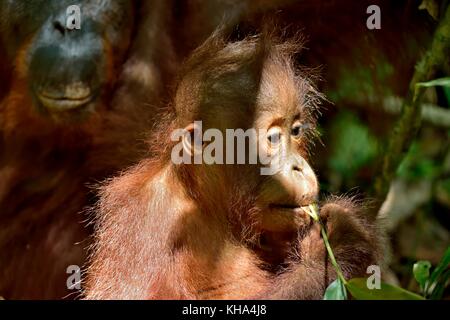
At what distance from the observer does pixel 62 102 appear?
3271 millimetres

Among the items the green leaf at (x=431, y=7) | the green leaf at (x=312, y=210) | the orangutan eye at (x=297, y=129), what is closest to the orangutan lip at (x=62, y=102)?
the orangutan eye at (x=297, y=129)

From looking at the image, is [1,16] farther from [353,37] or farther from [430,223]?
[430,223]

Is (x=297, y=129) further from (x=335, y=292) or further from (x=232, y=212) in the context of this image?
(x=335, y=292)

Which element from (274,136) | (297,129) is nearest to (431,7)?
(297,129)

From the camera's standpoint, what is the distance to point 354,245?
269 centimetres

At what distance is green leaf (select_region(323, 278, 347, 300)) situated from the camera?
2313mm

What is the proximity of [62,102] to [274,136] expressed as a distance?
1.00 meters

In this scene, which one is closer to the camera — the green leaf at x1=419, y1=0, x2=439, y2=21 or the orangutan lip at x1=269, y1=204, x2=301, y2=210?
the orangutan lip at x1=269, y1=204, x2=301, y2=210

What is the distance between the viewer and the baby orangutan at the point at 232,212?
2.59 metres

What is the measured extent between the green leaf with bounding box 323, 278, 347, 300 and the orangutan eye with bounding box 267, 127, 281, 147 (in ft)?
1.54

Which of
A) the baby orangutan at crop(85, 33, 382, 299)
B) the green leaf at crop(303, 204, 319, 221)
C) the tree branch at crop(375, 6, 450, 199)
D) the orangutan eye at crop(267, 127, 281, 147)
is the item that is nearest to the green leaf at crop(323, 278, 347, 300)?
the baby orangutan at crop(85, 33, 382, 299)

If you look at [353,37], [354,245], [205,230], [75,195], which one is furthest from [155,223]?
[353,37]

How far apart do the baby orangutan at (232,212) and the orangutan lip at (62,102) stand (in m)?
0.59

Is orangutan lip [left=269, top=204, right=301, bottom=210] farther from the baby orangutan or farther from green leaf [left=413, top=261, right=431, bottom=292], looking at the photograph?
green leaf [left=413, top=261, right=431, bottom=292]
